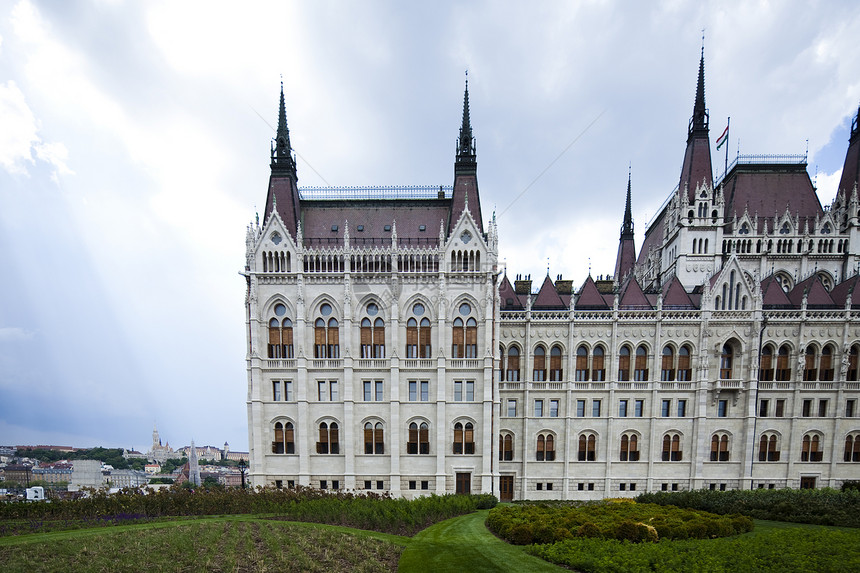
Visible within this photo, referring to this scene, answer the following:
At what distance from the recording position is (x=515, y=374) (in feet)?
119

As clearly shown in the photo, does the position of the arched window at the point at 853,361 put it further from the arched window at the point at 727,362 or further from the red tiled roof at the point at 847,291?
the arched window at the point at 727,362

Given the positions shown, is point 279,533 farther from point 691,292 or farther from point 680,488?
point 691,292

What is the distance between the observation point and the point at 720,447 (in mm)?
35406

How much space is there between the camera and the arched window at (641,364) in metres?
35.9

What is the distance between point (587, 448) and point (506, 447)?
24.9 feet

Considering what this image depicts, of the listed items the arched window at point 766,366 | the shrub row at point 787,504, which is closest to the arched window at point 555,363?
the shrub row at point 787,504

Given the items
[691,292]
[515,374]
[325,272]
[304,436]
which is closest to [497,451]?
[515,374]

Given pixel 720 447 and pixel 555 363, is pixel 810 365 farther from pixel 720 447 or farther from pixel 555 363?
pixel 555 363

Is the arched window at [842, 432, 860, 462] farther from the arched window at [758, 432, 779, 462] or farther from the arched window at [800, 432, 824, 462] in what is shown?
the arched window at [758, 432, 779, 462]

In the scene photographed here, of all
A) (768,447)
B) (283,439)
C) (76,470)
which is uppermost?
(283,439)

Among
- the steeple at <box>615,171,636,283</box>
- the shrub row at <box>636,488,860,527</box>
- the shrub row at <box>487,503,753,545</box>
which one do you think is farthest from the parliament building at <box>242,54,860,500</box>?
the steeple at <box>615,171,636,283</box>

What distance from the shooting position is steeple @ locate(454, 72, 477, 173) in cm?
3619

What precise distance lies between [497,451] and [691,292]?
26.5m

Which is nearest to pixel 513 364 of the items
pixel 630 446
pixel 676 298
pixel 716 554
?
pixel 630 446
